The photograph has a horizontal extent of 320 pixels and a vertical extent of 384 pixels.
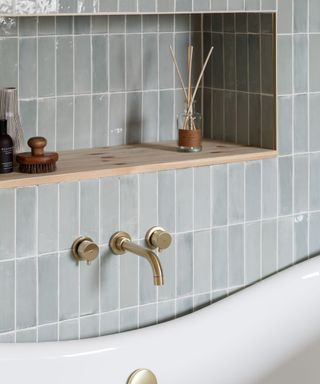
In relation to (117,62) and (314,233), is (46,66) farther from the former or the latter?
(314,233)

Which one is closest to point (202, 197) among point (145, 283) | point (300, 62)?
point (145, 283)

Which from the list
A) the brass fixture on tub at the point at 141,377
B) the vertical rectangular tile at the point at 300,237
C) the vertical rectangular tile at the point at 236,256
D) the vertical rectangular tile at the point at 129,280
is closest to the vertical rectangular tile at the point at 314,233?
the vertical rectangular tile at the point at 300,237

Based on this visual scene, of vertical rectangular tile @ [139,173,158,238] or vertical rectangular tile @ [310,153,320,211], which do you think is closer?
vertical rectangular tile @ [139,173,158,238]

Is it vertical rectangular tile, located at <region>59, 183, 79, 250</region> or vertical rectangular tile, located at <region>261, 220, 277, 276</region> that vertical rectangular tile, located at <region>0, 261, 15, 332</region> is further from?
vertical rectangular tile, located at <region>261, 220, 277, 276</region>

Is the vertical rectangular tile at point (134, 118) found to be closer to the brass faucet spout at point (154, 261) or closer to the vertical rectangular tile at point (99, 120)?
the vertical rectangular tile at point (99, 120)

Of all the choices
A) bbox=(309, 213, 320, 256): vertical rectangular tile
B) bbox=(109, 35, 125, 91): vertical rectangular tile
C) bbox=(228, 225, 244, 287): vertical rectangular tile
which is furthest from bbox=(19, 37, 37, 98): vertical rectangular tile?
bbox=(309, 213, 320, 256): vertical rectangular tile

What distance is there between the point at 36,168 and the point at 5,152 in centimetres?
8

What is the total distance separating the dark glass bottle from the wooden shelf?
2 centimetres

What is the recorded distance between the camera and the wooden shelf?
243 cm

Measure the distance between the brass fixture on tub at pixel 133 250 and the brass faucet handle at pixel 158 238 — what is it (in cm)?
7

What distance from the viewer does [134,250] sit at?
249 cm

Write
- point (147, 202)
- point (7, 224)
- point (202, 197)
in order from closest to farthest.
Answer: point (7, 224) < point (147, 202) < point (202, 197)

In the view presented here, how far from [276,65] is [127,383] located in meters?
0.97

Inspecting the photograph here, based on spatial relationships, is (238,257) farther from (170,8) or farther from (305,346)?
(170,8)
